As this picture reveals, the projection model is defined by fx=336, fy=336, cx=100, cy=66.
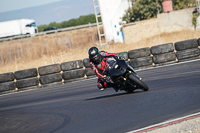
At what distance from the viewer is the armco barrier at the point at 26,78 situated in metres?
15.4

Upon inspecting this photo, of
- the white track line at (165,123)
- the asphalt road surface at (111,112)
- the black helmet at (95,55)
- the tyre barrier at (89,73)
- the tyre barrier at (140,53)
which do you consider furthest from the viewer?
the tyre barrier at (89,73)

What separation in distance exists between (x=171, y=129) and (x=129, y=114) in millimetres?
1485

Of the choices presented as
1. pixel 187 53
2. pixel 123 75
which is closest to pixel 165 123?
pixel 123 75

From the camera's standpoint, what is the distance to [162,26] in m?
29.0

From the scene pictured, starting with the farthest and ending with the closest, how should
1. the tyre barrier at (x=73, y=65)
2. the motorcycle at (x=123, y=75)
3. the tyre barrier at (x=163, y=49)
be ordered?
the tyre barrier at (x=73, y=65), the tyre barrier at (x=163, y=49), the motorcycle at (x=123, y=75)

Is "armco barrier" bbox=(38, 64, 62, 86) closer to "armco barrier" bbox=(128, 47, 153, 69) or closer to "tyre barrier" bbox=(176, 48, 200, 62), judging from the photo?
"armco barrier" bbox=(128, 47, 153, 69)

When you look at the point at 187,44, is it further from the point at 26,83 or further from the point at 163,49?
the point at 26,83

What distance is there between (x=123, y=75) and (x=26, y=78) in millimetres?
8182

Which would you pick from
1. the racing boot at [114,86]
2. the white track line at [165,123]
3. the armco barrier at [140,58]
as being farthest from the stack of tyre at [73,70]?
the white track line at [165,123]

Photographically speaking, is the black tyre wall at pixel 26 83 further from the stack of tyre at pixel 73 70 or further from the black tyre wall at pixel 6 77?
the stack of tyre at pixel 73 70

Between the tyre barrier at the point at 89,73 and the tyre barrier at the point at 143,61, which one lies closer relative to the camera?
the tyre barrier at the point at 143,61

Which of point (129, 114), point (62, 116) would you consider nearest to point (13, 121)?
point (62, 116)

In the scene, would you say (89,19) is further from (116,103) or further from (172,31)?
(116,103)

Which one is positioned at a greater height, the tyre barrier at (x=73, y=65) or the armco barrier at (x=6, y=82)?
the tyre barrier at (x=73, y=65)
